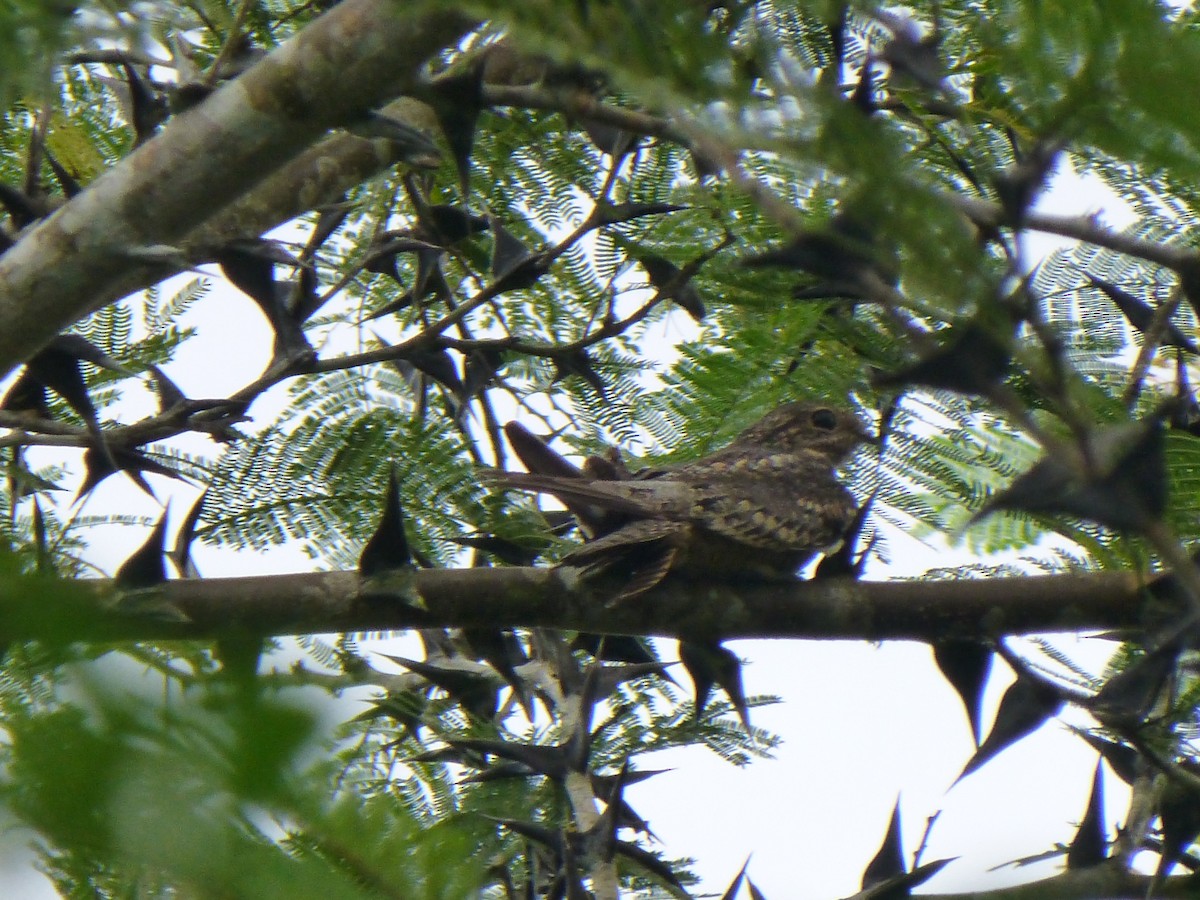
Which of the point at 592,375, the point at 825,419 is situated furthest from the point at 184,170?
the point at 825,419

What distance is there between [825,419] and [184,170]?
352cm

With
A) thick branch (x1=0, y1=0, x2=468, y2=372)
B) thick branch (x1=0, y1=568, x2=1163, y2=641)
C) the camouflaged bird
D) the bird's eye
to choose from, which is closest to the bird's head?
the bird's eye

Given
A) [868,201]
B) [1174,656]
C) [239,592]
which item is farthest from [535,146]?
[868,201]

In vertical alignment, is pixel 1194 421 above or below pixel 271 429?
below

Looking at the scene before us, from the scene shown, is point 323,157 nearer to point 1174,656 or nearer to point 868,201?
point 1174,656

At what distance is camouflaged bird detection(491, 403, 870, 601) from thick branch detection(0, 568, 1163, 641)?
0.49 ft

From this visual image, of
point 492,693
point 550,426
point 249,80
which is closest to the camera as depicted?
point 249,80

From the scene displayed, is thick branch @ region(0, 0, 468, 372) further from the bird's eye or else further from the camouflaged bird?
the bird's eye

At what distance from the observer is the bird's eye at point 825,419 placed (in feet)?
18.7

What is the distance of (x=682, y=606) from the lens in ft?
11.2

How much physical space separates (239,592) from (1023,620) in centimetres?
185

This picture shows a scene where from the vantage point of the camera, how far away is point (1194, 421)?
3125mm

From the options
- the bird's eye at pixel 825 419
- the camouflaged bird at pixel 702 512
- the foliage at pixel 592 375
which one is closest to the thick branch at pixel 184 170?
the foliage at pixel 592 375

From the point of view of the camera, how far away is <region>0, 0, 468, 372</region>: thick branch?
283cm
